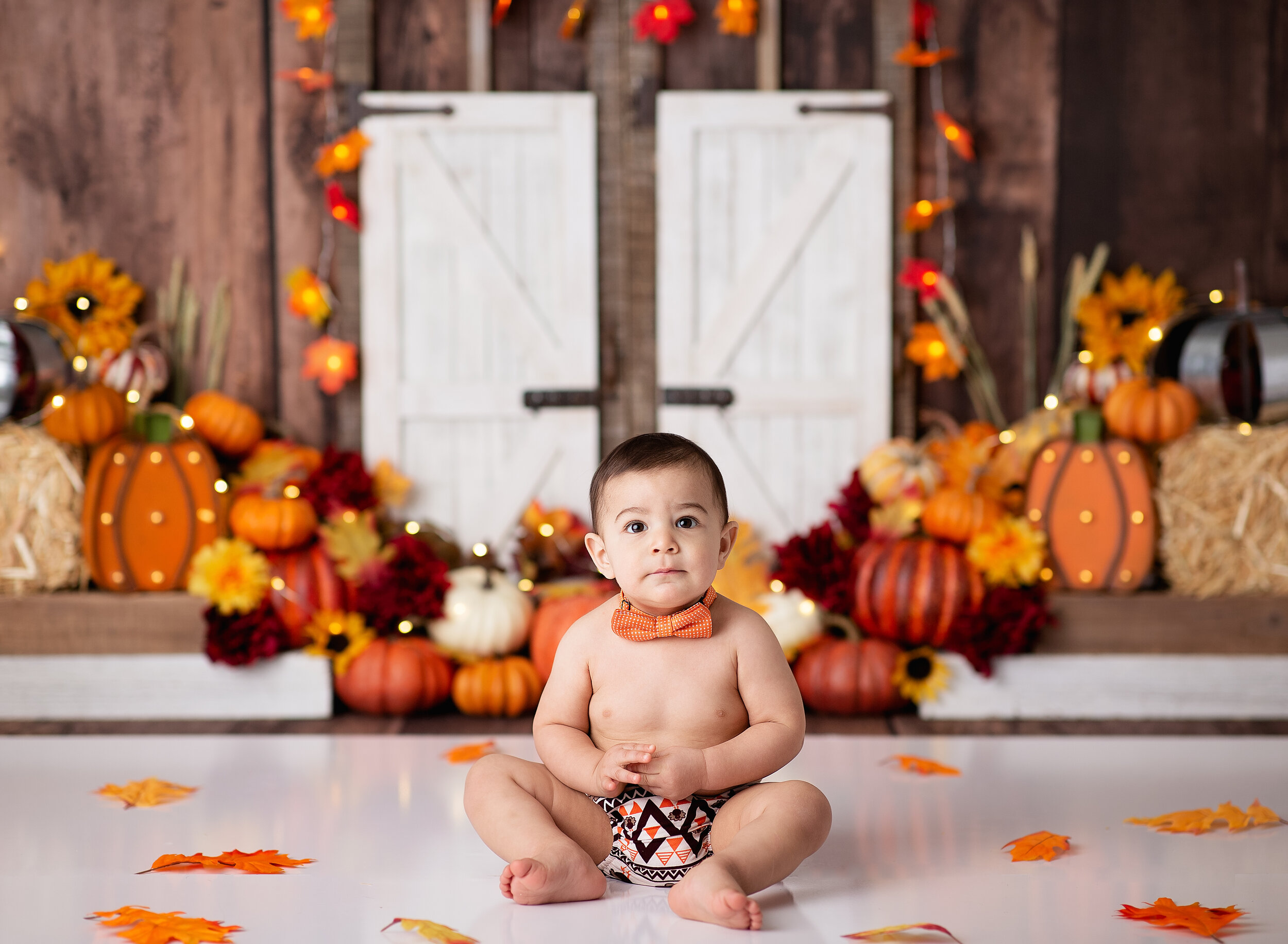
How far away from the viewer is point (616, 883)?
1.65m

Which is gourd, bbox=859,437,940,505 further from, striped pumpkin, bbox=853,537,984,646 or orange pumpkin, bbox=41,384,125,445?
A: orange pumpkin, bbox=41,384,125,445

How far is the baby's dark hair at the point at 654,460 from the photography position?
5.14ft

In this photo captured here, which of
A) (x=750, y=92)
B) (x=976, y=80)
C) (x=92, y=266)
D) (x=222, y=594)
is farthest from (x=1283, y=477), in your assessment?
(x=92, y=266)

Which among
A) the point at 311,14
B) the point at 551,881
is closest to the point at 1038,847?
the point at 551,881

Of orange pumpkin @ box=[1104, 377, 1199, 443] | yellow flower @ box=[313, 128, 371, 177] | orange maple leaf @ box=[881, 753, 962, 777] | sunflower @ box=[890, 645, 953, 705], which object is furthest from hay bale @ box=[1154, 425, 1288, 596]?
yellow flower @ box=[313, 128, 371, 177]

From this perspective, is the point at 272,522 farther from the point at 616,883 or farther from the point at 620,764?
the point at 620,764

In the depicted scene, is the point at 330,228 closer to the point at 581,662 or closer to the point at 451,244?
the point at 451,244

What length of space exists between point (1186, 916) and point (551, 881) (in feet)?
2.85

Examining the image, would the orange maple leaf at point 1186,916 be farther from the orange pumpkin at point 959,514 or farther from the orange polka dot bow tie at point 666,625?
the orange pumpkin at point 959,514

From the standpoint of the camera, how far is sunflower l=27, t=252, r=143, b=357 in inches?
137

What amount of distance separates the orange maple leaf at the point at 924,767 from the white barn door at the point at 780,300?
128 cm

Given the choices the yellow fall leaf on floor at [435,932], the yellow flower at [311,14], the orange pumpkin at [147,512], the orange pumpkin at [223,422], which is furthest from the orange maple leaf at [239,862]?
the yellow flower at [311,14]

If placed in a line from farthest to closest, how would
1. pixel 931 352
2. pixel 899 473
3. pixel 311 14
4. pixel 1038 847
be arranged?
pixel 931 352
pixel 311 14
pixel 899 473
pixel 1038 847

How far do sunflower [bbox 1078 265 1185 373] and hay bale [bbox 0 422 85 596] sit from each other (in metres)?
3.08
